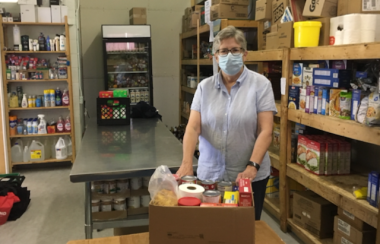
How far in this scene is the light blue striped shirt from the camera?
1.89m

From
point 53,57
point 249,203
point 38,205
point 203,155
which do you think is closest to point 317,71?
point 203,155

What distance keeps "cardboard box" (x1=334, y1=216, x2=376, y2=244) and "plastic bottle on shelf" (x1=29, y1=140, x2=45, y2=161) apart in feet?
13.5

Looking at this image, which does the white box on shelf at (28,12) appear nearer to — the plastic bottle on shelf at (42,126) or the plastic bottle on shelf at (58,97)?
the plastic bottle on shelf at (58,97)

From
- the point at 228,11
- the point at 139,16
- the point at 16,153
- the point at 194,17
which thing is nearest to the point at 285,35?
the point at 228,11

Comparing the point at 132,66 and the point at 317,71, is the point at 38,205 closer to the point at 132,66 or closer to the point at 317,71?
the point at 132,66

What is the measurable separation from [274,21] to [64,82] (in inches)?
131

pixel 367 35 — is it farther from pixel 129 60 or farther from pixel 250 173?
pixel 129 60

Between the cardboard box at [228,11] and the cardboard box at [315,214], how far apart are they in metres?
2.21

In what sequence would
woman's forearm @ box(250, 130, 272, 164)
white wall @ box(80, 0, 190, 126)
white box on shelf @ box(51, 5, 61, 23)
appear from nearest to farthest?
woman's forearm @ box(250, 130, 272, 164) < white box on shelf @ box(51, 5, 61, 23) < white wall @ box(80, 0, 190, 126)

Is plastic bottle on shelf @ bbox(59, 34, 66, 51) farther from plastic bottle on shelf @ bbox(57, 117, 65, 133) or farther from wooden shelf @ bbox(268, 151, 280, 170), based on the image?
wooden shelf @ bbox(268, 151, 280, 170)

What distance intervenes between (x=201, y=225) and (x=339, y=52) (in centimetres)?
185

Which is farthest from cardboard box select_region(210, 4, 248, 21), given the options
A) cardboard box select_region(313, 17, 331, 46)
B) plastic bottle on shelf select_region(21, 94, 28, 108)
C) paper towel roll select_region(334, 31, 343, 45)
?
plastic bottle on shelf select_region(21, 94, 28, 108)

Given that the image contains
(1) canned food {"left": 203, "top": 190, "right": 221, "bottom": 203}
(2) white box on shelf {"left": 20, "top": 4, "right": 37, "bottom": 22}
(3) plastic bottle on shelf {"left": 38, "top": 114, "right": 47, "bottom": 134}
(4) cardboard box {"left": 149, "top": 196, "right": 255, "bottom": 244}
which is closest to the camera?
(4) cardboard box {"left": 149, "top": 196, "right": 255, "bottom": 244}

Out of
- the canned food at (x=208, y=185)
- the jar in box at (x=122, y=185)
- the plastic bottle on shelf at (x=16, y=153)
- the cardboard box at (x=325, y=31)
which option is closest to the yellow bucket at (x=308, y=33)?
the cardboard box at (x=325, y=31)
